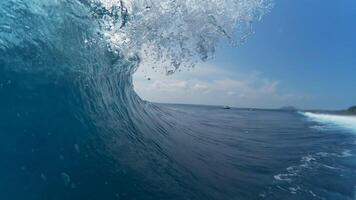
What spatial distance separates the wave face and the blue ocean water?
19 millimetres

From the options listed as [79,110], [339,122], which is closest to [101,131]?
[79,110]

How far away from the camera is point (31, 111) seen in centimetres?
604

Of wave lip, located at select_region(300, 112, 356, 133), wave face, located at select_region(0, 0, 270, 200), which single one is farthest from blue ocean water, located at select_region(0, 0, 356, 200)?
wave lip, located at select_region(300, 112, 356, 133)

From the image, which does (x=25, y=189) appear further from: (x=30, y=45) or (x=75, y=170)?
(x=30, y=45)

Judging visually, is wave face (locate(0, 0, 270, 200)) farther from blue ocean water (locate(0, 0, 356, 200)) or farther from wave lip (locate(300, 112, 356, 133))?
wave lip (locate(300, 112, 356, 133))

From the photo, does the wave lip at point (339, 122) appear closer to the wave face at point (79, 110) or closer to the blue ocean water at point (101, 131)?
the blue ocean water at point (101, 131)

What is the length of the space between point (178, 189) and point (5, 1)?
4.44m

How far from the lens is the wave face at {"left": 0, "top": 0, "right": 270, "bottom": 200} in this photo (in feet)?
17.5

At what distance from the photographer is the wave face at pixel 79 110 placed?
17.5 ft

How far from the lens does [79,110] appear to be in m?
6.96

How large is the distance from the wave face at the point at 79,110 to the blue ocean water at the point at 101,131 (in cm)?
2

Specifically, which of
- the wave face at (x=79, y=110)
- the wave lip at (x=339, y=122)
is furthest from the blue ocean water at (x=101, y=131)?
the wave lip at (x=339, y=122)

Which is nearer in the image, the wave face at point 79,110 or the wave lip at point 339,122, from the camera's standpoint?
the wave face at point 79,110

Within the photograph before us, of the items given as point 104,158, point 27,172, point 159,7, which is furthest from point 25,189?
point 159,7
